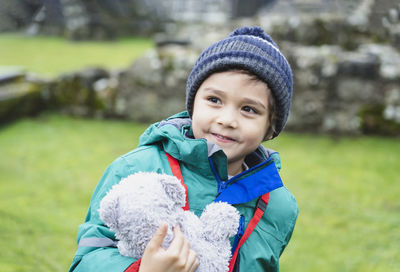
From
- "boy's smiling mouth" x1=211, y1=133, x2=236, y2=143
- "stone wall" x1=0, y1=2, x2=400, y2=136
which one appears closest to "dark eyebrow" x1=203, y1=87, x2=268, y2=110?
"boy's smiling mouth" x1=211, y1=133, x2=236, y2=143

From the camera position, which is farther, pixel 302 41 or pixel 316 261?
pixel 302 41

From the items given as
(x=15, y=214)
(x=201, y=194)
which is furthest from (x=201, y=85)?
(x=15, y=214)

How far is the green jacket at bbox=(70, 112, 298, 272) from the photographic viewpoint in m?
1.31

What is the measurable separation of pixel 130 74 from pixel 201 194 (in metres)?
4.43

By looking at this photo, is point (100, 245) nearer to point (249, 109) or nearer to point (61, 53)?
point (249, 109)

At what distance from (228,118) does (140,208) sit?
49cm

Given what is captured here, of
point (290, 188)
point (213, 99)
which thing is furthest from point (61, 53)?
point (213, 99)

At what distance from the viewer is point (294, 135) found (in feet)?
17.0

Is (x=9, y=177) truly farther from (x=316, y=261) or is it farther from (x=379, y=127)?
(x=379, y=127)

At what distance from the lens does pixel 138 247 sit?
1.17 metres

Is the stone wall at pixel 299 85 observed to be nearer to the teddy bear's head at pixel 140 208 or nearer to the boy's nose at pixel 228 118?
the boy's nose at pixel 228 118

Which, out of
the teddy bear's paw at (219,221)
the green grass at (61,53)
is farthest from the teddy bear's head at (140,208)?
the green grass at (61,53)

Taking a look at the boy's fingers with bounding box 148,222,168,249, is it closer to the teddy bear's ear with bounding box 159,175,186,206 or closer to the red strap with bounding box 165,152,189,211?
the teddy bear's ear with bounding box 159,175,186,206

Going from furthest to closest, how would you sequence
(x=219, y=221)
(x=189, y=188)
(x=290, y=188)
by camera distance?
(x=290, y=188), (x=189, y=188), (x=219, y=221)
